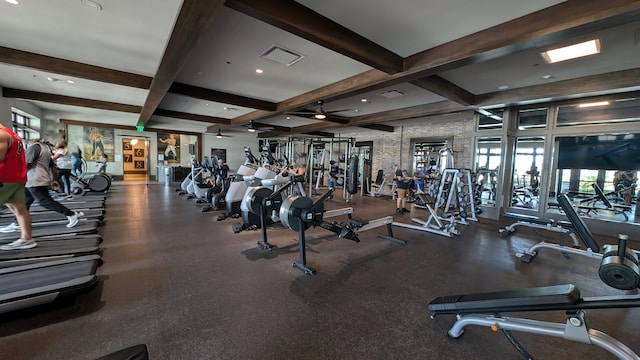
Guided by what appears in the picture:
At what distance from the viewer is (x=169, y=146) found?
13.2 m

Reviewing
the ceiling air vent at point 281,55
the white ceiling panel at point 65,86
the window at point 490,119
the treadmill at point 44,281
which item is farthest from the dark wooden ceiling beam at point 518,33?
the white ceiling panel at point 65,86

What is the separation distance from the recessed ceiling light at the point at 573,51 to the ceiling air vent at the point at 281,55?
3.44m

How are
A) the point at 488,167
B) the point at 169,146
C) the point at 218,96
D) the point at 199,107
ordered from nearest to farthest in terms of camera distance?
the point at 218,96 < the point at 488,167 < the point at 199,107 < the point at 169,146

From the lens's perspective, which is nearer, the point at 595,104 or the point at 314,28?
the point at 314,28

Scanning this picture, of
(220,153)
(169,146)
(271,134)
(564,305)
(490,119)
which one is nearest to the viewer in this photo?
(564,305)

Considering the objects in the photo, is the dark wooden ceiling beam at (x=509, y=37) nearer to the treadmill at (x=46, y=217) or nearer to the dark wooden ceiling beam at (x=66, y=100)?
the treadmill at (x=46, y=217)

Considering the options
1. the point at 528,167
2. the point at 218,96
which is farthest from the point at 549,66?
the point at 218,96

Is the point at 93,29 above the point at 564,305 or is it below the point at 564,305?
above

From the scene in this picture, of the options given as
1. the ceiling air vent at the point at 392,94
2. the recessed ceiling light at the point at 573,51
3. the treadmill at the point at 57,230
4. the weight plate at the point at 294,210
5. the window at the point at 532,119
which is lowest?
the treadmill at the point at 57,230

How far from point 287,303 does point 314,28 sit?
9.04 feet

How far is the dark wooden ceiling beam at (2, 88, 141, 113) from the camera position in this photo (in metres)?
6.14

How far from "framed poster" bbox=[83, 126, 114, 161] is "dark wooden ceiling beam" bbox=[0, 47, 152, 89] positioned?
8888 millimetres

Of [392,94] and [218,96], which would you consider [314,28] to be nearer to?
[392,94]

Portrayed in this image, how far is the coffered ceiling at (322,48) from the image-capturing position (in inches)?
99.8
